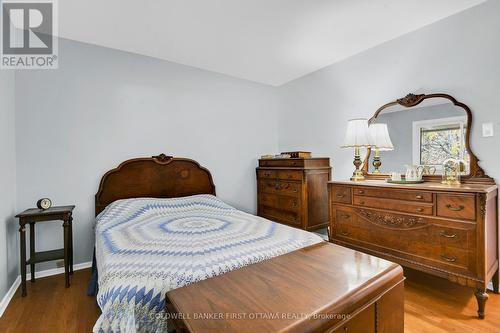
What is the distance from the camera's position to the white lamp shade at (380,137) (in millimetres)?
2720

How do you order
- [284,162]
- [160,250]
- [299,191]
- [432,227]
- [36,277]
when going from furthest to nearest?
[284,162] → [299,191] → [36,277] → [432,227] → [160,250]

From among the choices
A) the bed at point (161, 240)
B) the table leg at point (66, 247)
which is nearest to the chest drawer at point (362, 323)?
the bed at point (161, 240)

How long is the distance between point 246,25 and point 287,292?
88.9 inches

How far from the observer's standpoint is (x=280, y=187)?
3393 millimetres

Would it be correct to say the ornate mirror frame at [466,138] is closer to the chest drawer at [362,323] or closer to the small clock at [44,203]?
the chest drawer at [362,323]

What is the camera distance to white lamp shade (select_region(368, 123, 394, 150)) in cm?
272

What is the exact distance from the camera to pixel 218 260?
134cm

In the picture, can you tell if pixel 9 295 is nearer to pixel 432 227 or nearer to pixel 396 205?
pixel 396 205

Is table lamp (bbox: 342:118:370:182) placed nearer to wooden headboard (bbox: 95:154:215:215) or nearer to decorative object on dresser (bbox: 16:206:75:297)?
wooden headboard (bbox: 95:154:215:215)

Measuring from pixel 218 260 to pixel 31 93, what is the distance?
2.48 meters

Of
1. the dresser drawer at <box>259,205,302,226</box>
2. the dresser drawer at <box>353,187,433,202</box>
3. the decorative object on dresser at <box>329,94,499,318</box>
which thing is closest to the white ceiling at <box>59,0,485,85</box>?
the decorative object on dresser at <box>329,94,499,318</box>

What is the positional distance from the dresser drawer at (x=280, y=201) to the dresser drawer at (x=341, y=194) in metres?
0.55

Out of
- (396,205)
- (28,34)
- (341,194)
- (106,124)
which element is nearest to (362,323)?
(396,205)

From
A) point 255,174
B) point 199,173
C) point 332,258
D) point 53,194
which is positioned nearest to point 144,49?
point 199,173
